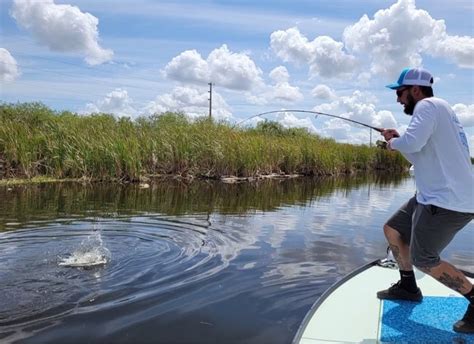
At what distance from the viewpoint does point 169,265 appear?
20.6ft

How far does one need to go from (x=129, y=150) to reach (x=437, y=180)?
54.0ft

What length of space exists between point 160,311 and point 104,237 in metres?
3.71

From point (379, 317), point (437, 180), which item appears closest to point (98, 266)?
point (379, 317)

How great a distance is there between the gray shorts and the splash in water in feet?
12.9

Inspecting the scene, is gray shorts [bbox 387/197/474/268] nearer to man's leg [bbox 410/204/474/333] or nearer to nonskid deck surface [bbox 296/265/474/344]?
man's leg [bbox 410/204/474/333]

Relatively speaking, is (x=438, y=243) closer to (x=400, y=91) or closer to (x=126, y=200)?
(x=400, y=91)

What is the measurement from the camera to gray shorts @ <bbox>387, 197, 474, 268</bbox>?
364 centimetres

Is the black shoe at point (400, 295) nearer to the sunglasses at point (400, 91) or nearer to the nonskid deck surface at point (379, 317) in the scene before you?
the nonskid deck surface at point (379, 317)

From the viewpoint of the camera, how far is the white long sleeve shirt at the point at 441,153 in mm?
3604

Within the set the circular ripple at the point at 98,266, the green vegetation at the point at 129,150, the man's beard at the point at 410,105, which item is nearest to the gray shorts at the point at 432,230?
the man's beard at the point at 410,105

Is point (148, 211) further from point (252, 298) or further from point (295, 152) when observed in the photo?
point (295, 152)

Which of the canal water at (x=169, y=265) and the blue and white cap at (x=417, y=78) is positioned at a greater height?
the blue and white cap at (x=417, y=78)

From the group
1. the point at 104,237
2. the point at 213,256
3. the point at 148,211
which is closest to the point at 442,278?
the point at 213,256

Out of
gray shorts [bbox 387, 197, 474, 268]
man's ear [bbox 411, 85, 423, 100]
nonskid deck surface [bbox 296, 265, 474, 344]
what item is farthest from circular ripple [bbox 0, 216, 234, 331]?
man's ear [bbox 411, 85, 423, 100]
